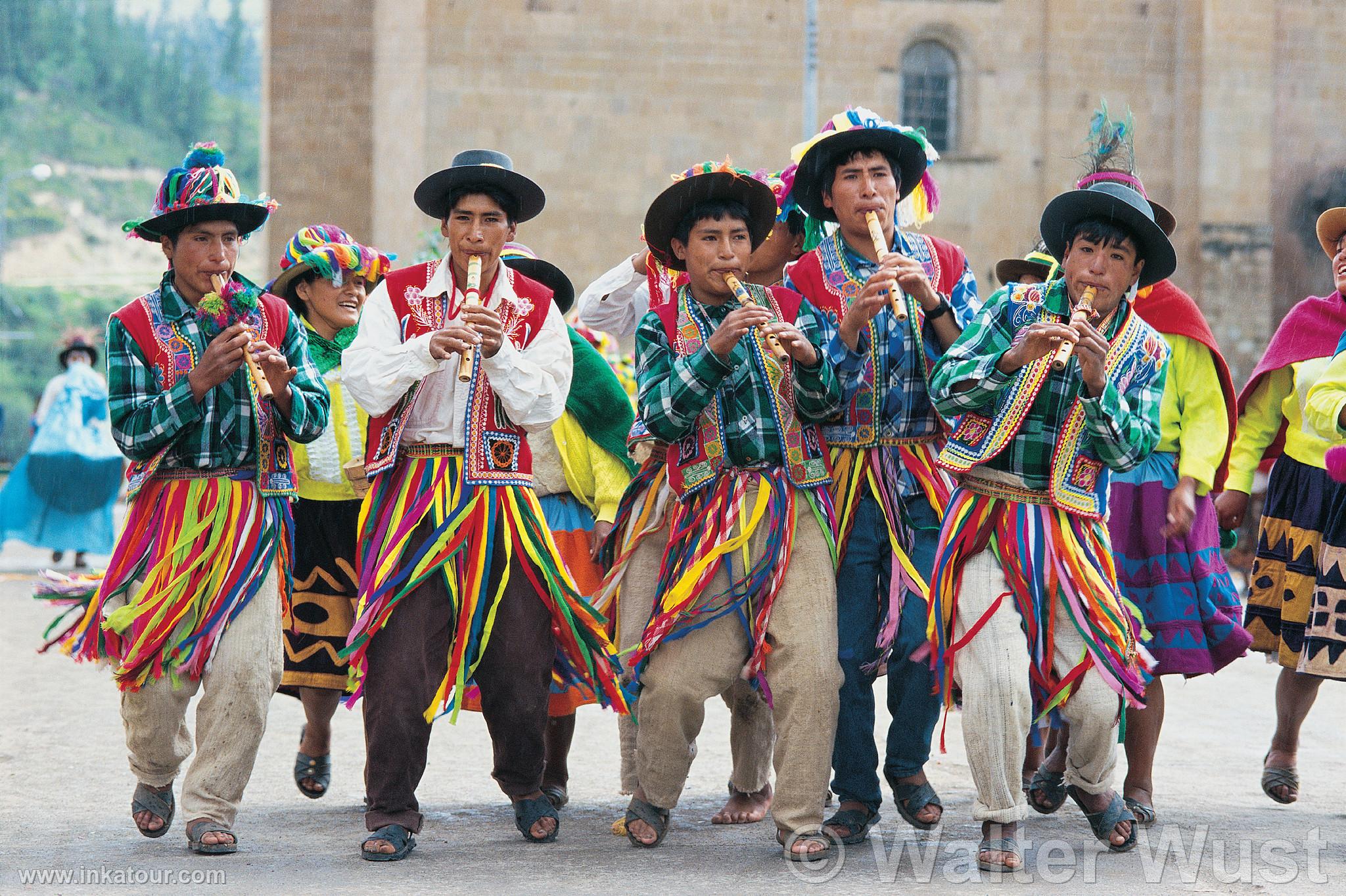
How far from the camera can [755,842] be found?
4.80 m

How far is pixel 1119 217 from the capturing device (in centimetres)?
448

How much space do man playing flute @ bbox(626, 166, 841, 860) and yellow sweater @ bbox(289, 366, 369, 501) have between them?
145 cm

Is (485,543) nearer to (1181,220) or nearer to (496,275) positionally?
(496,275)

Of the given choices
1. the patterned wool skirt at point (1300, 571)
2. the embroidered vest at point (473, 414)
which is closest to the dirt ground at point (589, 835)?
the patterned wool skirt at point (1300, 571)

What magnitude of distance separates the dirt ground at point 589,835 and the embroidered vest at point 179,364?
1093 mm

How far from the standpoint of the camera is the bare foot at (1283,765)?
17.6 ft

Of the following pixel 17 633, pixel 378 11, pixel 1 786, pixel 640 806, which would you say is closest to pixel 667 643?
pixel 640 806

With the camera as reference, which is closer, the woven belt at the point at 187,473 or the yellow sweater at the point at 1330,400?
the woven belt at the point at 187,473

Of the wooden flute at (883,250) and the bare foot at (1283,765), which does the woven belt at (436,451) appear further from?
the bare foot at (1283,765)

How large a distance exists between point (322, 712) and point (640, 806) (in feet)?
4.72

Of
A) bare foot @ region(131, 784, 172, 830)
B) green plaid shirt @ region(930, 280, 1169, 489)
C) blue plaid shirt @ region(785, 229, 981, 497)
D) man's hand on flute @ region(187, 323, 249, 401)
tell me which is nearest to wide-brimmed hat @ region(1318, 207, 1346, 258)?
green plaid shirt @ region(930, 280, 1169, 489)

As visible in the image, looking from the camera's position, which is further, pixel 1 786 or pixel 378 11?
pixel 378 11

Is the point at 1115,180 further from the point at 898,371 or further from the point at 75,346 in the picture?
the point at 75,346

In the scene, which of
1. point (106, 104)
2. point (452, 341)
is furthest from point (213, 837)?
point (106, 104)
